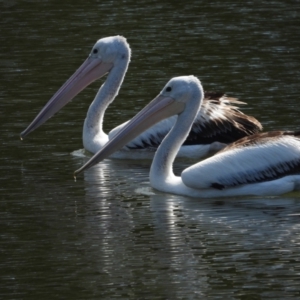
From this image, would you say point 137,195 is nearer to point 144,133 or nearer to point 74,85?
point 144,133

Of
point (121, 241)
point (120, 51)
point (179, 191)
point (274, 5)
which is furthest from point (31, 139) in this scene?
point (274, 5)

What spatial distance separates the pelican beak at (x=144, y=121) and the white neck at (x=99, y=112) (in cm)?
106

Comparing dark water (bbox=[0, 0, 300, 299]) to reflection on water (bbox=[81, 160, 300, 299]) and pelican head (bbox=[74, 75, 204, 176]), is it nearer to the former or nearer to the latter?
reflection on water (bbox=[81, 160, 300, 299])

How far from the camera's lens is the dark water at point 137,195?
688cm

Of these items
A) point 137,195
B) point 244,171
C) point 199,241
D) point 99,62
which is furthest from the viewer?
point 99,62

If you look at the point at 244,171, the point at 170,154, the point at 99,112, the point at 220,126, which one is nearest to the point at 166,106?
the point at 170,154

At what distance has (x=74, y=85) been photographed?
1054 cm

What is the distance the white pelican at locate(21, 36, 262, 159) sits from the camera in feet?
32.8

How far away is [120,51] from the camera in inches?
419

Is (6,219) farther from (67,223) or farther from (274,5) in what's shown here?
(274,5)

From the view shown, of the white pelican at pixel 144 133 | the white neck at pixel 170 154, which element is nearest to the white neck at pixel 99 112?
the white pelican at pixel 144 133

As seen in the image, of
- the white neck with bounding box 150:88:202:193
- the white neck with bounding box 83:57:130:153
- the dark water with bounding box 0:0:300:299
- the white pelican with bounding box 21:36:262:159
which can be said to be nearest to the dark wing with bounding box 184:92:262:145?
the white pelican with bounding box 21:36:262:159

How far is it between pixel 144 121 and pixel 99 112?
1.51 meters

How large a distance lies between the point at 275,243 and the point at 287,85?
15.3ft
